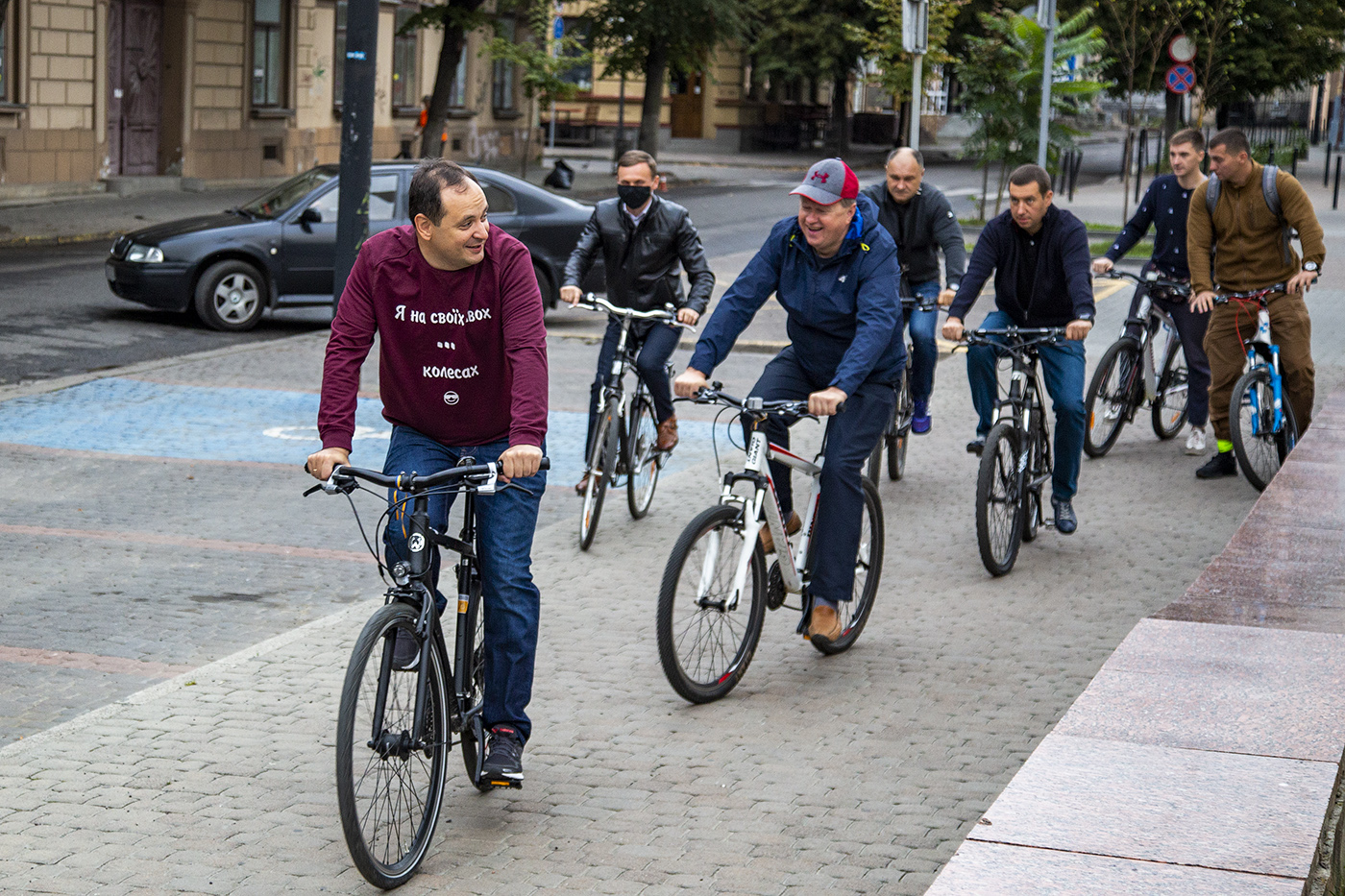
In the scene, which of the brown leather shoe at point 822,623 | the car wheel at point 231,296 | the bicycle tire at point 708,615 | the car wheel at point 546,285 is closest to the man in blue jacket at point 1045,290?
the brown leather shoe at point 822,623

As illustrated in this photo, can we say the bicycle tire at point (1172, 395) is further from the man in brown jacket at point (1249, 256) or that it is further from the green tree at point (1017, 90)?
the green tree at point (1017, 90)

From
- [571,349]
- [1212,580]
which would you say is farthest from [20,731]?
[571,349]

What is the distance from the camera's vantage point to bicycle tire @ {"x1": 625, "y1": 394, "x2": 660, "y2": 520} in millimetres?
8281

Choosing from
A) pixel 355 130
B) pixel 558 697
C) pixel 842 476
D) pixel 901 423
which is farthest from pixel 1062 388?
pixel 355 130

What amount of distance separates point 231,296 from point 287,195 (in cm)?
120

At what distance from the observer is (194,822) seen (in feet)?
14.9

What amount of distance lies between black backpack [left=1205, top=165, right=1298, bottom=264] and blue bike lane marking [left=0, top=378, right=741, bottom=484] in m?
3.05

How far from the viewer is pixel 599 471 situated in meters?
8.02

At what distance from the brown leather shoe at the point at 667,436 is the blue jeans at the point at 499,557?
3914 mm

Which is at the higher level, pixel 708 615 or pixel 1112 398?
pixel 1112 398

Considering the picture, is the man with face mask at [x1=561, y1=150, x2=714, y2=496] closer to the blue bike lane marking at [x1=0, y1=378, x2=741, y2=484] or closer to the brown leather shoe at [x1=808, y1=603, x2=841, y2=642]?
the blue bike lane marking at [x1=0, y1=378, x2=741, y2=484]

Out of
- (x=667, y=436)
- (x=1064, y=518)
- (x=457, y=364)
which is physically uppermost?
(x=457, y=364)

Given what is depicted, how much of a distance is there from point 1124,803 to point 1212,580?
2.22 m

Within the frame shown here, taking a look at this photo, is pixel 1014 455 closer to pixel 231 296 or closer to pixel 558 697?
pixel 558 697
